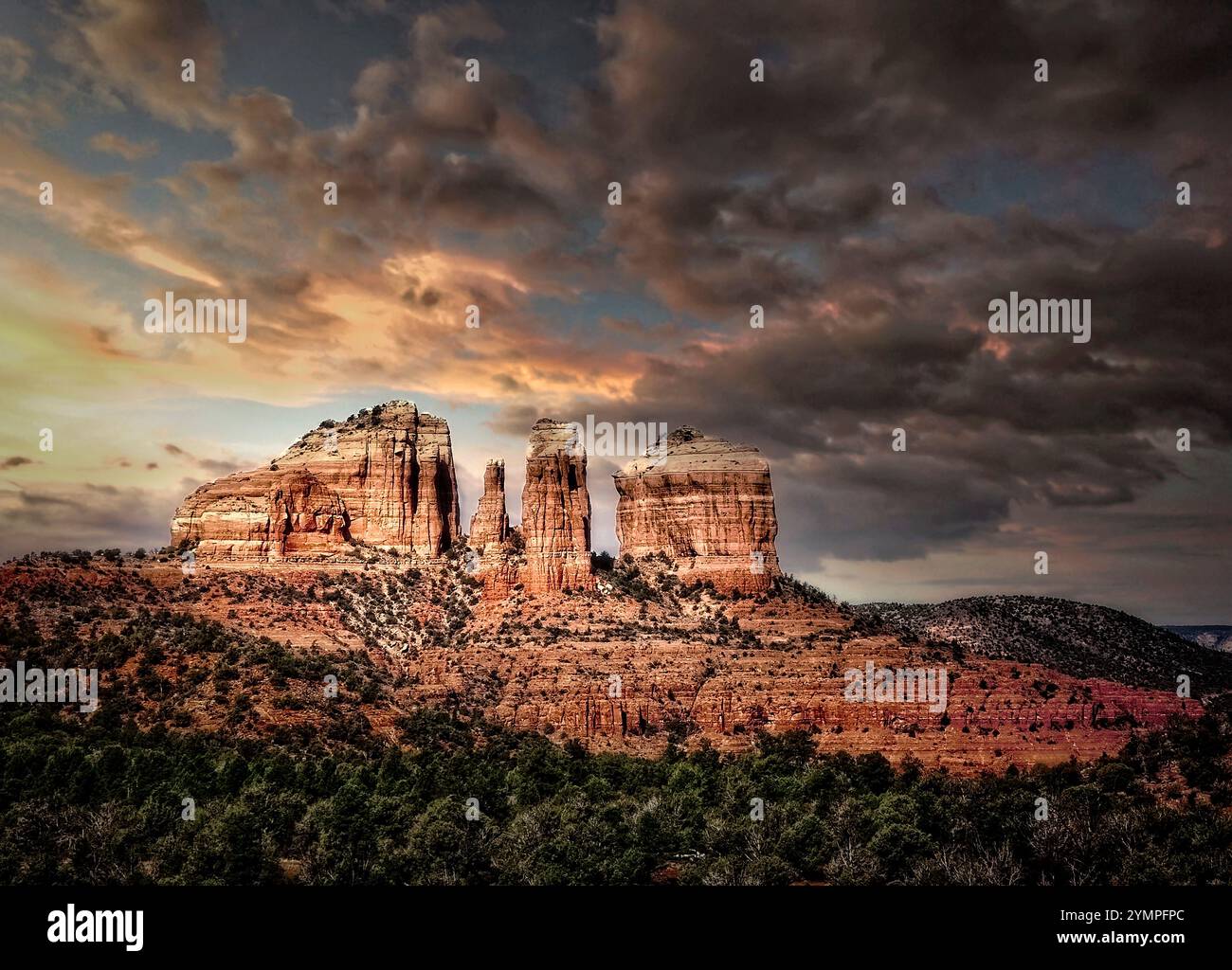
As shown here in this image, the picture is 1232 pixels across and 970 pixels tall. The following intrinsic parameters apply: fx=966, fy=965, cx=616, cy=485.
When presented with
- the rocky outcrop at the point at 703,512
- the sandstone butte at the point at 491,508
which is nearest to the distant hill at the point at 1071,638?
the rocky outcrop at the point at 703,512

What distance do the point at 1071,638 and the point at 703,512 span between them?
160ft

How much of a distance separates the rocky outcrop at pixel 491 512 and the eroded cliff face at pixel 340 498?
219 inches

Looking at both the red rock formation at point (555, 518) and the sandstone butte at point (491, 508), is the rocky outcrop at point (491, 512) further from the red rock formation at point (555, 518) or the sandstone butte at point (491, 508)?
the red rock formation at point (555, 518)

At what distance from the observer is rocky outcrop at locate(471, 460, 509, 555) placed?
116 meters

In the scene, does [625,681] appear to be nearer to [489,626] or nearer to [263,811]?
[489,626]

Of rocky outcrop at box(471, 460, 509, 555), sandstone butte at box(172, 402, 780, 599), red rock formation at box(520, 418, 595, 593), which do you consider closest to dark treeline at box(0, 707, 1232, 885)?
red rock formation at box(520, 418, 595, 593)

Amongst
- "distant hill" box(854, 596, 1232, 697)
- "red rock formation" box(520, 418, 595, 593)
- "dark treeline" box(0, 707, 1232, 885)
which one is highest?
"red rock formation" box(520, 418, 595, 593)

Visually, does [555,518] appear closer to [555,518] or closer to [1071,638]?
[555,518]

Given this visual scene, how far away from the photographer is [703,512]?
117m

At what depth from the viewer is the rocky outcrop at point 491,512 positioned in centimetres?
11650

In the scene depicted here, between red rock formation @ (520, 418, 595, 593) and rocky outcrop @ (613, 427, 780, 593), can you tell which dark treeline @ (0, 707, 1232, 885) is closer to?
red rock formation @ (520, 418, 595, 593)

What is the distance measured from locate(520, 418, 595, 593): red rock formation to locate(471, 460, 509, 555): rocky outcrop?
546 cm

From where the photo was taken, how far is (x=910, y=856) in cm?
4741

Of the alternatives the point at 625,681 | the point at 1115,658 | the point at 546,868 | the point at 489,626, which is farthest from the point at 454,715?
the point at 1115,658
